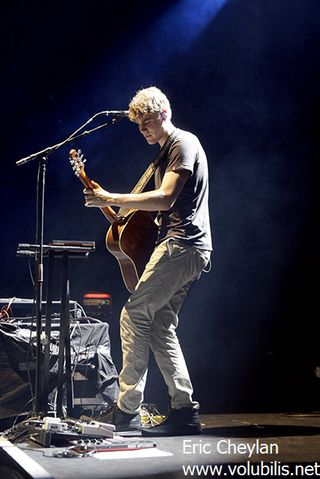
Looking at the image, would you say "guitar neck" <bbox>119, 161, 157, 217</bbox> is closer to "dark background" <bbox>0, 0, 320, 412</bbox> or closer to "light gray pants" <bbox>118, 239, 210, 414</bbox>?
"light gray pants" <bbox>118, 239, 210, 414</bbox>

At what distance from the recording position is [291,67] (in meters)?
6.20

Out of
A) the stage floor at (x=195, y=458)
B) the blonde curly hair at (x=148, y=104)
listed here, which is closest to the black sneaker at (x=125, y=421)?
the stage floor at (x=195, y=458)

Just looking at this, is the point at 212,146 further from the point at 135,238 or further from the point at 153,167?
the point at 135,238

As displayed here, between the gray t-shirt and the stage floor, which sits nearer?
the stage floor

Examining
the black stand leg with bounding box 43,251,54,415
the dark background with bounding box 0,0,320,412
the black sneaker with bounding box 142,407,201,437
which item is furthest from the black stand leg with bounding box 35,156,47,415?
the dark background with bounding box 0,0,320,412

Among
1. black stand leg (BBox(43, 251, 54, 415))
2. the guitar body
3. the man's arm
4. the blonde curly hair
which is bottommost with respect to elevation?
black stand leg (BBox(43, 251, 54, 415))

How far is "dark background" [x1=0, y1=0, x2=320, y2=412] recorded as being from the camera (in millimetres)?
5793

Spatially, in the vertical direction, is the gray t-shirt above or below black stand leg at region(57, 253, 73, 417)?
above

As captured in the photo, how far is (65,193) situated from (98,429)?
3.24 meters

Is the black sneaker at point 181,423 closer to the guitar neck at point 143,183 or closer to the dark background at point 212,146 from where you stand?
the guitar neck at point 143,183

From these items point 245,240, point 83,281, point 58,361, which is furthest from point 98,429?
point 245,240

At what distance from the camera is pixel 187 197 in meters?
3.61

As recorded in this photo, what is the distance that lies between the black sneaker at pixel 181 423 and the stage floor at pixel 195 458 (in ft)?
0.24

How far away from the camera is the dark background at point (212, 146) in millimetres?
5793
